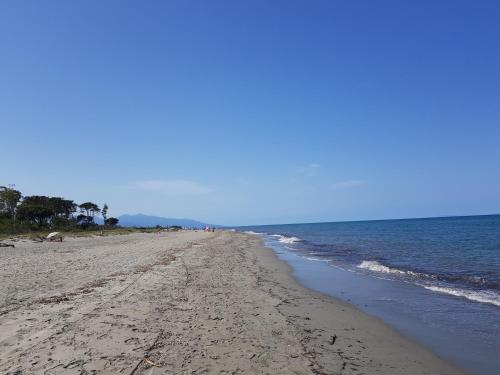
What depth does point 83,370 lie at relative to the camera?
215 inches

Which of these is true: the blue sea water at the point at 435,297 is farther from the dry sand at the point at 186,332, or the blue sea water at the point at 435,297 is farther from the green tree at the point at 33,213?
the green tree at the point at 33,213

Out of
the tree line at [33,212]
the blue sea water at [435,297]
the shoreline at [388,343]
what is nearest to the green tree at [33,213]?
the tree line at [33,212]

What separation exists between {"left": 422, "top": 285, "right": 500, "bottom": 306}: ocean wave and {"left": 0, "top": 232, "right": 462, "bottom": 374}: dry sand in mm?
4925

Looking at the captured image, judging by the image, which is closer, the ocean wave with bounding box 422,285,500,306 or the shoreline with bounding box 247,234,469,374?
the shoreline with bounding box 247,234,469,374

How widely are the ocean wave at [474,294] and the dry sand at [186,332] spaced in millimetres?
4925

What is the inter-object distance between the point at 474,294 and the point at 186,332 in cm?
1153

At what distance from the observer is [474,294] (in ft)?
44.1

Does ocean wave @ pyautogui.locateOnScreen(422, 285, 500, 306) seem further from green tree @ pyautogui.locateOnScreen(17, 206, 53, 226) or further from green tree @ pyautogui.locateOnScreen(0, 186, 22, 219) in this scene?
green tree @ pyautogui.locateOnScreen(0, 186, 22, 219)

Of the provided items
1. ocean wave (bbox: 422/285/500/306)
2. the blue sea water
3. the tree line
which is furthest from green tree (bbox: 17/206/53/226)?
ocean wave (bbox: 422/285/500/306)

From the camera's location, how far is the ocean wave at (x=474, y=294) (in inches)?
486

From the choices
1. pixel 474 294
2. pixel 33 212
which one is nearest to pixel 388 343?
pixel 474 294

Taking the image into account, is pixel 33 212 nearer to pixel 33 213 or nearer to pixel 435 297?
pixel 33 213

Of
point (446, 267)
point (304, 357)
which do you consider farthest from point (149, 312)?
point (446, 267)

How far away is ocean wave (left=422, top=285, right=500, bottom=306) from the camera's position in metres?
12.3
